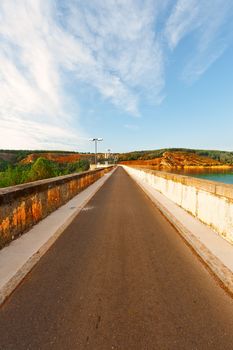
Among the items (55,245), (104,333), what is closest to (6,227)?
(55,245)

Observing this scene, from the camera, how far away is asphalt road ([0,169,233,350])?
2361 millimetres

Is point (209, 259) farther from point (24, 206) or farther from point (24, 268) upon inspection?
point (24, 206)

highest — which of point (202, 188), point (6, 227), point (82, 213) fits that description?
point (202, 188)

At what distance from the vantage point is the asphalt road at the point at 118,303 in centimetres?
236

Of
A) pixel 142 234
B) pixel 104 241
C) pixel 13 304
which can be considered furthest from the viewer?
pixel 142 234

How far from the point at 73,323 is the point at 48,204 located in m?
6.09

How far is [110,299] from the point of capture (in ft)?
10.0

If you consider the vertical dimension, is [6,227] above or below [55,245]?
above

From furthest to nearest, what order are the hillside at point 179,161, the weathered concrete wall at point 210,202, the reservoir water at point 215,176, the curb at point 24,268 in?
the hillside at point 179,161 < the reservoir water at point 215,176 < the weathered concrete wall at point 210,202 < the curb at point 24,268

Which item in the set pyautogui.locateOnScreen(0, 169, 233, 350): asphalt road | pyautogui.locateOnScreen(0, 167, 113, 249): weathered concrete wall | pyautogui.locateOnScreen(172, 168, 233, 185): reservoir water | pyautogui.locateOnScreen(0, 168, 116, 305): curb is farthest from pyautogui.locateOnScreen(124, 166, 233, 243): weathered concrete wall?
pyautogui.locateOnScreen(172, 168, 233, 185): reservoir water

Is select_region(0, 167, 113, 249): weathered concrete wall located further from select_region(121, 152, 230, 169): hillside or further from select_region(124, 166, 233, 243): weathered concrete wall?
select_region(121, 152, 230, 169): hillside

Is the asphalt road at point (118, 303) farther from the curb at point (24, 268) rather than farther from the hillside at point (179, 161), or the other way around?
the hillside at point (179, 161)

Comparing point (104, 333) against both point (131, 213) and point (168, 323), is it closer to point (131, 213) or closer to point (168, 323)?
point (168, 323)

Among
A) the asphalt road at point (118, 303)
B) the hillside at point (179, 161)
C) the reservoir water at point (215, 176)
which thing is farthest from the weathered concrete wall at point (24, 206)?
the hillside at point (179, 161)
